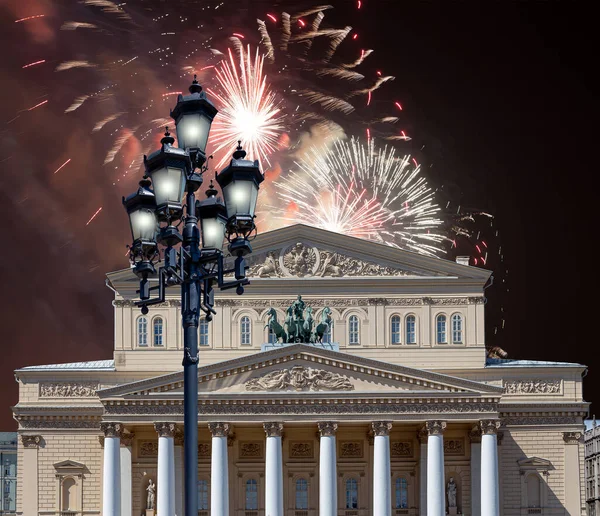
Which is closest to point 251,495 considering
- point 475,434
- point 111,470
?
point 111,470

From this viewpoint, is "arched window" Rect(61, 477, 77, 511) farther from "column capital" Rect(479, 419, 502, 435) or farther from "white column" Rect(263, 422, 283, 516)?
"column capital" Rect(479, 419, 502, 435)

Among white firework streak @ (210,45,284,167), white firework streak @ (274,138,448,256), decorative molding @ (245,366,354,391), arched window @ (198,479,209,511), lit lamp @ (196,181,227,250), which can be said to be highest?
white firework streak @ (210,45,284,167)

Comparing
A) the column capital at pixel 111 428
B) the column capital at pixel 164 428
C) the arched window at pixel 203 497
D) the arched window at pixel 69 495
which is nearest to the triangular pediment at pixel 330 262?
the column capital at pixel 111 428

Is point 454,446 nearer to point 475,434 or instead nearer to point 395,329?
point 475,434

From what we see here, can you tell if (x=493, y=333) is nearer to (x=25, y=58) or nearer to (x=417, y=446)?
(x=417, y=446)

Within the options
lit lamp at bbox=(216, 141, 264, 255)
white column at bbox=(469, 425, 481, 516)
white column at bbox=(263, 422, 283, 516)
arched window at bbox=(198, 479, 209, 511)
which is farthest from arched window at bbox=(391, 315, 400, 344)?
lit lamp at bbox=(216, 141, 264, 255)

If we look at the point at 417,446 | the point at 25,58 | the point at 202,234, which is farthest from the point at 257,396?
the point at 202,234
